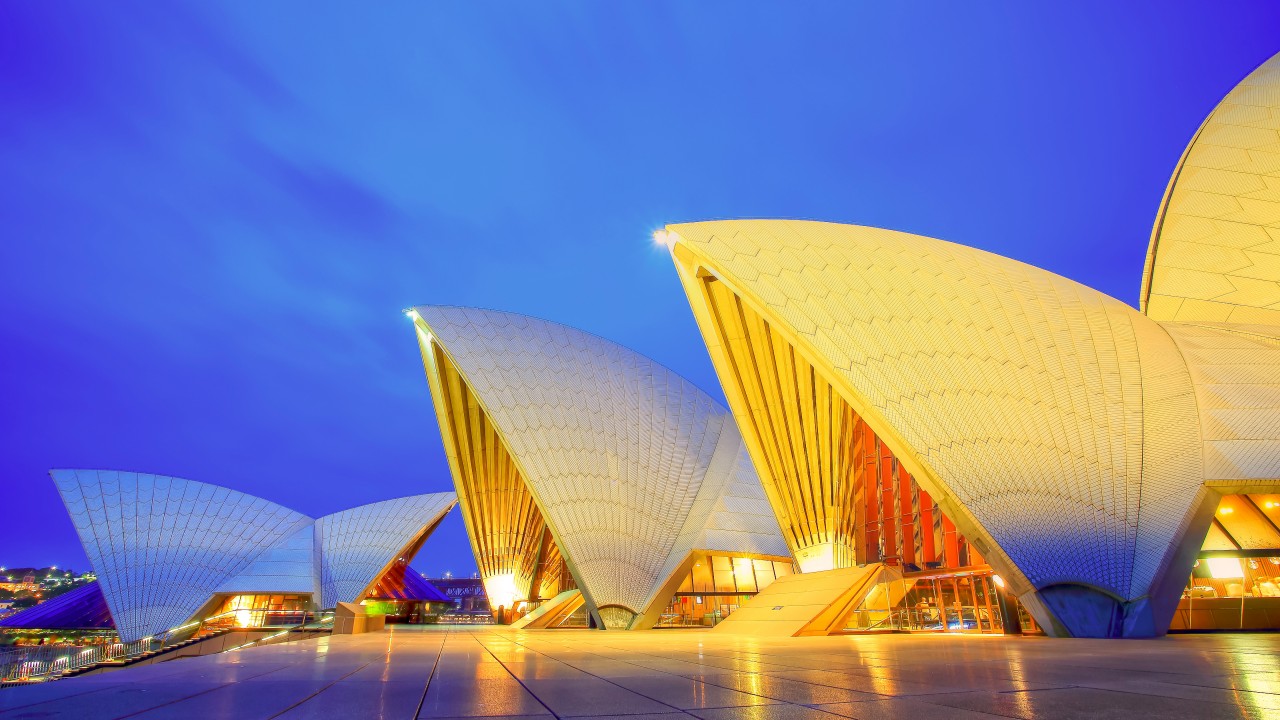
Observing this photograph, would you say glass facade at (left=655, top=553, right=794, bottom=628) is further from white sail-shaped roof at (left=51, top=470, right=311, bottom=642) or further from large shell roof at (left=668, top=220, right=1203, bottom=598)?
white sail-shaped roof at (left=51, top=470, right=311, bottom=642)

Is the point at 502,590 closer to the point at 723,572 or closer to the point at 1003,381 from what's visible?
the point at 723,572

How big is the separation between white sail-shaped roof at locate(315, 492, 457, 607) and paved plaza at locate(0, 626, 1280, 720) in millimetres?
36186

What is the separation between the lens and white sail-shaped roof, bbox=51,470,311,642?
34.7 meters

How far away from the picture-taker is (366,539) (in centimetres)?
4212

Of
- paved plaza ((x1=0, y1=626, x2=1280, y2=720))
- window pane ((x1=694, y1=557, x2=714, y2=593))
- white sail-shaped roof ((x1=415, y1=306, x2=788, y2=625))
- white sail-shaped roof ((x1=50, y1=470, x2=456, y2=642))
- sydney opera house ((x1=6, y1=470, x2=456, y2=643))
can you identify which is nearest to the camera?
paved plaza ((x1=0, y1=626, x2=1280, y2=720))

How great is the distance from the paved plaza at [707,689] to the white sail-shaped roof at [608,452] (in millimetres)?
16421

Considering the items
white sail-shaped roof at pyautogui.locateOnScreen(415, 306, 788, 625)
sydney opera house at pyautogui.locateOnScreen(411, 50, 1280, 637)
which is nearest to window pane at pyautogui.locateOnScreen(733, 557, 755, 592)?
sydney opera house at pyautogui.locateOnScreen(411, 50, 1280, 637)

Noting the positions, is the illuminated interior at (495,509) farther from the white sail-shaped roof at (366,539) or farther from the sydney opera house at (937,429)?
the white sail-shaped roof at (366,539)

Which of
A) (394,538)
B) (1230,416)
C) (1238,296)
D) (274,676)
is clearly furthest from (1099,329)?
(394,538)

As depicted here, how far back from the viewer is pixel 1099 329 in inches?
597

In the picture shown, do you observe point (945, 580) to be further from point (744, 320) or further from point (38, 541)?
point (38, 541)

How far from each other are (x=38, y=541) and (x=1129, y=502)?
873 feet

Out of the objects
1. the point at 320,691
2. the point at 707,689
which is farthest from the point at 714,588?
the point at 320,691

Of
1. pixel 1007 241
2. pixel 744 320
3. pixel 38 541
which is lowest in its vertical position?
pixel 38 541
